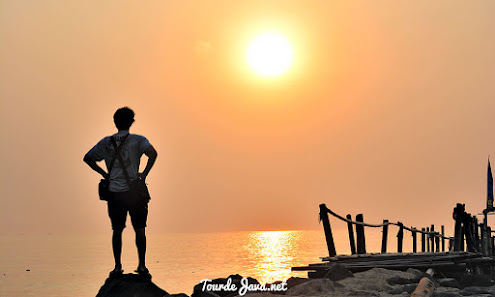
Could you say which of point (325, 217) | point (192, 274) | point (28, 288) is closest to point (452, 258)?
point (325, 217)

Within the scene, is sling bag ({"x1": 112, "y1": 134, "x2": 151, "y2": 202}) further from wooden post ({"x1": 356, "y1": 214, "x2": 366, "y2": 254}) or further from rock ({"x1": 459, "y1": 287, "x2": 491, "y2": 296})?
wooden post ({"x1": 356, "y1": 214, "x2": 366, "y2": 254})

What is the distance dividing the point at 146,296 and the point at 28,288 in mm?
62789

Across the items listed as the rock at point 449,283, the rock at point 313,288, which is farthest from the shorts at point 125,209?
the rock at point 449,283

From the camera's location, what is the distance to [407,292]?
12758mm

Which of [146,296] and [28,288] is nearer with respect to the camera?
[146,296]

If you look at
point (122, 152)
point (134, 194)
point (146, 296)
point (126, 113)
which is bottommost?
point (146, 296)

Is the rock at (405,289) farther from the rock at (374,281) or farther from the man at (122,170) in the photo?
the man at (122,170)

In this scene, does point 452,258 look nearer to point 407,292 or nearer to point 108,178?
point 407,292

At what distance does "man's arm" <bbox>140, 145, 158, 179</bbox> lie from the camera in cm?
1024

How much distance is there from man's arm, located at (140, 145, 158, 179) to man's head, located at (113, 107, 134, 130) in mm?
568

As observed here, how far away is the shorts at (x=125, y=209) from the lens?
33.5 feet

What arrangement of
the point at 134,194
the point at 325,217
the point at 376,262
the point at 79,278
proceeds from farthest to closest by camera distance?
the point at 79,278, the point at 325,217, the point at 376,262, the point at 134,194

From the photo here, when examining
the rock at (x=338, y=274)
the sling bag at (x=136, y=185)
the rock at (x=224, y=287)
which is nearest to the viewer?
the sling bag at (x=136, y=185)

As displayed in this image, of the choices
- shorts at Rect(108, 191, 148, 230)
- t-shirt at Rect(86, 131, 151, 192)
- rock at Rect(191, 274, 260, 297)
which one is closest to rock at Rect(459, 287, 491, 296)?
rock at Rect(191, 274, 260, 297)
